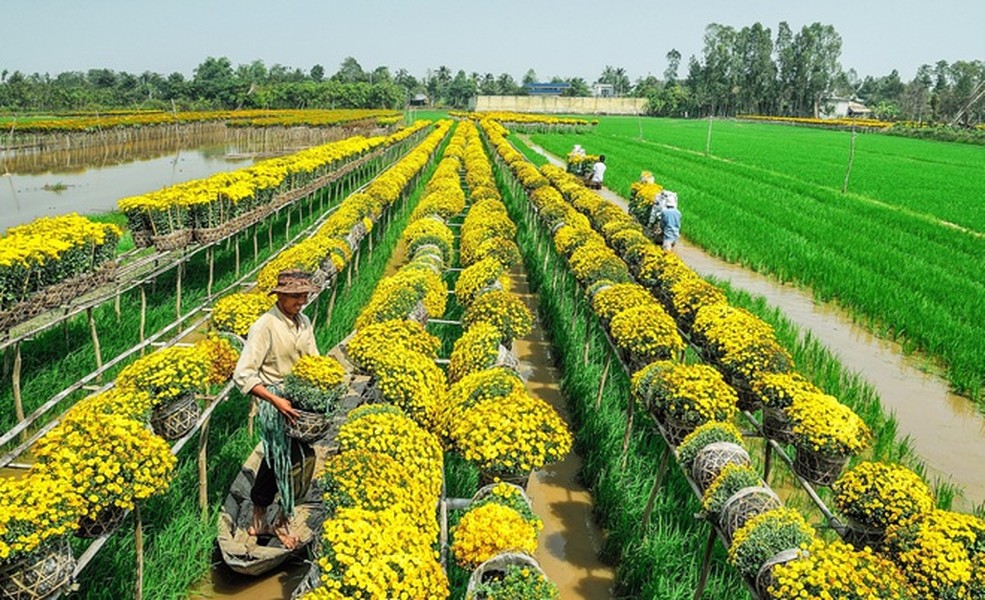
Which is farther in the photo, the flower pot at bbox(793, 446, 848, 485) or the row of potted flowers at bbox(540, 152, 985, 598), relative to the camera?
the flower pot at bbox(793, 446, 848, 485)

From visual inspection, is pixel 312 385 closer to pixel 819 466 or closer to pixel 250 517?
pixel 250 517

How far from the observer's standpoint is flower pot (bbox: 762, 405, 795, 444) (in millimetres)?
5000

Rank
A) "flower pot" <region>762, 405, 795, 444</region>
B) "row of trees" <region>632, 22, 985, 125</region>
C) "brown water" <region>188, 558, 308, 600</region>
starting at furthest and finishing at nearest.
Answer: "row of trees" <region>632, 22, 985, 125</region>
"flower pot" <region>762, 405, 795, 444</region>
"brown water" <region>188, 558, 308, 600</region>

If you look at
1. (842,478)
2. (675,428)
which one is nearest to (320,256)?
(675,428)

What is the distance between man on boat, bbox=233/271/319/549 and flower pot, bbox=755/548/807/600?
9.39 ft

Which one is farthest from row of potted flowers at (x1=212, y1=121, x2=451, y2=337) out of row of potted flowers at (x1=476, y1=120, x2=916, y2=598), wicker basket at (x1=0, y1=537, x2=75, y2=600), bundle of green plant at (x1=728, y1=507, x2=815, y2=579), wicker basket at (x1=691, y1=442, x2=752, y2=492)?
bundle of green plant at (x1=728, y1=507, x2=815, y2=579)

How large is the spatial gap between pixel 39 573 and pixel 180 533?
5.14 ft

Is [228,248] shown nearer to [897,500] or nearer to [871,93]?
[897,500]

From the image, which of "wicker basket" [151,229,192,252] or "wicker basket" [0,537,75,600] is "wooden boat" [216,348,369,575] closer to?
"wicker basket" [0,537,75,600]

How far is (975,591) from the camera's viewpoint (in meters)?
3.12

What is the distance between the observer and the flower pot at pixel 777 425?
5.00 m

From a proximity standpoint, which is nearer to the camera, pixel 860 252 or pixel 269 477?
pixel 269 477

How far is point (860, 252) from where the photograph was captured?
14336mm

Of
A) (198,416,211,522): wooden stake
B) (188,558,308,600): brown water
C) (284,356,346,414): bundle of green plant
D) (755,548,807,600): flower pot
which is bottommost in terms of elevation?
(188,558,308,600): brown water
